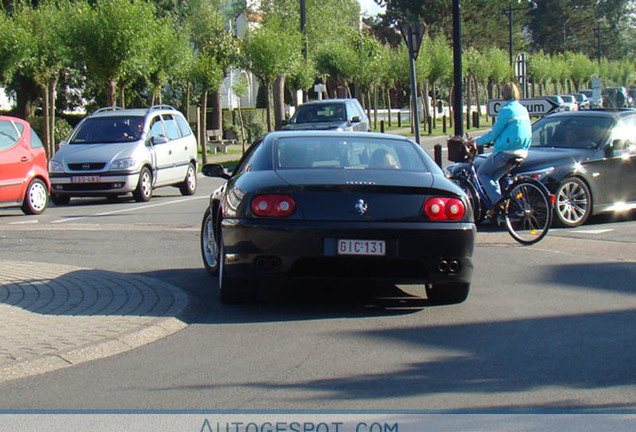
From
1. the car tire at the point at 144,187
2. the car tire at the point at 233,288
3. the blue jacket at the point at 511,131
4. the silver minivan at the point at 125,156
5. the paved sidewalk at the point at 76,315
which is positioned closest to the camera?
the paved sidewalk at the point at 76,315

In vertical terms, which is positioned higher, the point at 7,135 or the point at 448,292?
the point at 7,135

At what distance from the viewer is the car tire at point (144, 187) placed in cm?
1900

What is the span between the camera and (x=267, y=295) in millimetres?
8297

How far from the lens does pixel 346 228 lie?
704 centimetres

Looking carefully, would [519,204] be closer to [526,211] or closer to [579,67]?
[526,211]

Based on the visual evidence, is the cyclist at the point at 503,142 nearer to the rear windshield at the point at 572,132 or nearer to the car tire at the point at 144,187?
the rear windshield at the point at 572,132

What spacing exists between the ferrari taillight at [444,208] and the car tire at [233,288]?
1505 millimetres

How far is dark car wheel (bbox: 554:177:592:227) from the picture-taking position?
13.0 meters

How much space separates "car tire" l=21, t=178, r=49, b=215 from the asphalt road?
257 inches

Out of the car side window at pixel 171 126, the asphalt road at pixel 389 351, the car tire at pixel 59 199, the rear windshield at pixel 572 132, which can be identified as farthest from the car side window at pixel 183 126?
the asphalt road at pixel 389 351

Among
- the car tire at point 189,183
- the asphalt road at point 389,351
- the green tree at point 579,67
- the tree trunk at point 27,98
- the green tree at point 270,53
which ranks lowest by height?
the asphalt road at point 389,351

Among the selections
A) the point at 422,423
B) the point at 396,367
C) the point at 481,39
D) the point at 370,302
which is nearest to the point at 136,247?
the point at 370,302

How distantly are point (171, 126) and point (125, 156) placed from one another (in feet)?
7.75

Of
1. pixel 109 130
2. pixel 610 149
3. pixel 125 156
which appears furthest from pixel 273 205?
pixel 109 130
